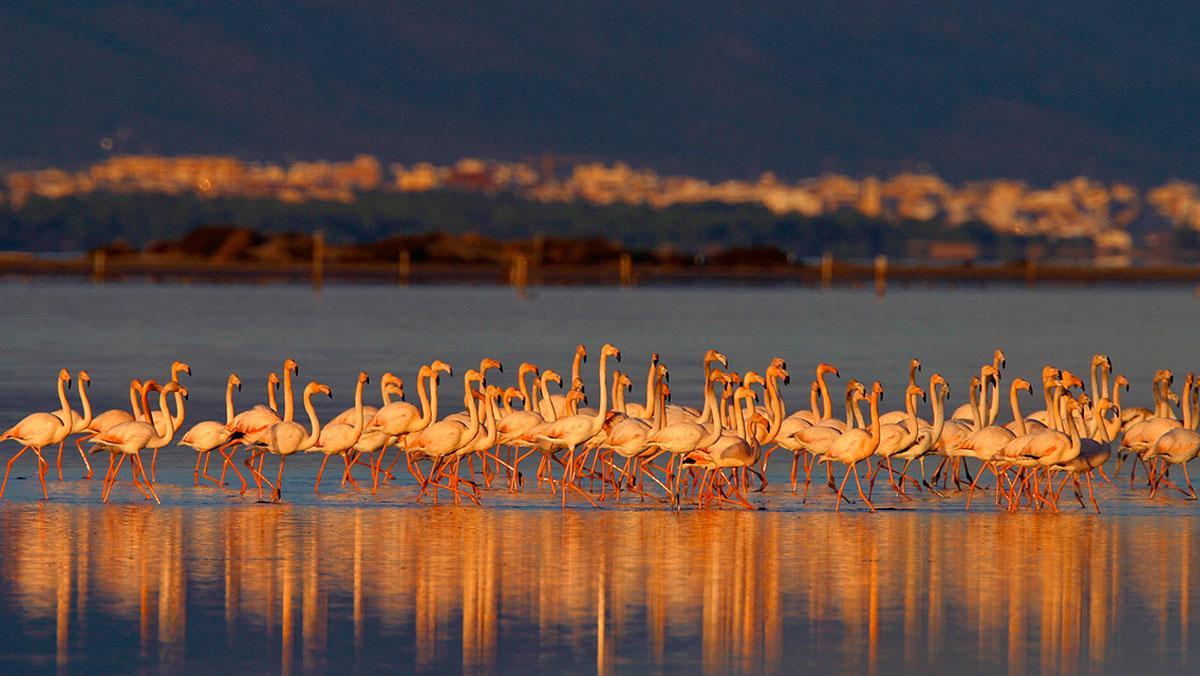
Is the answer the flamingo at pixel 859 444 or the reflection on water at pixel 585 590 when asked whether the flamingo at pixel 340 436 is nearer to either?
the reflection on water at pixel 585 590

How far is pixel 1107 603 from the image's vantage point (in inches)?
595

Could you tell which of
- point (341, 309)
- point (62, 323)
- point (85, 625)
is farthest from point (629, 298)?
point (85, 625)

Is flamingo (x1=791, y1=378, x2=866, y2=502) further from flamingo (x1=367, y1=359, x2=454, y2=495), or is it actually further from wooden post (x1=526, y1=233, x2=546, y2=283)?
wooden post (x1=526, y1=233, x2=546, y2=283)

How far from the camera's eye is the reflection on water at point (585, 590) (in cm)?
1335

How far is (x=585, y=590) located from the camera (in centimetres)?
1543

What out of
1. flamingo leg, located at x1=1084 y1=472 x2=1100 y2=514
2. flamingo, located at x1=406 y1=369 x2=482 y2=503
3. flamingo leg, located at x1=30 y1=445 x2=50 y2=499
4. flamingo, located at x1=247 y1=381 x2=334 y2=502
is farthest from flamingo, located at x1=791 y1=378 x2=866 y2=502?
flamingo leg, located at x1=30 y1=445 x2=50 y2=499

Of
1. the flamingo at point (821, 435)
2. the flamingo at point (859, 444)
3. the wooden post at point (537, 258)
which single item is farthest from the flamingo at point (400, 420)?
the wooden post at point (537, 258)

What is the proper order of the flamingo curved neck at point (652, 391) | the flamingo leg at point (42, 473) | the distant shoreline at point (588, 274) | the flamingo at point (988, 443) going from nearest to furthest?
the flamingo leg at point (42, 473)
the flamingo at point (988, 443)
the flamingo curved neck at point (652, 391)
the distant shoreline at point (588, 274)

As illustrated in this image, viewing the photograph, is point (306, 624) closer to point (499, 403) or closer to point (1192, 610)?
point (1192, 610)

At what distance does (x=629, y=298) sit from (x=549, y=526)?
57.3 metres

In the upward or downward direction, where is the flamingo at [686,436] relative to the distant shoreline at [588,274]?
downward

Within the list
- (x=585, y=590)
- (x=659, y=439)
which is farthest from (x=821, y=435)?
(x=585, y=590)

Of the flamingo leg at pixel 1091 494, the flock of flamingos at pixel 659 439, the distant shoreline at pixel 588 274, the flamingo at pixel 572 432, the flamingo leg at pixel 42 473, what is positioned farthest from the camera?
the distant shoreline at pixel 588 274

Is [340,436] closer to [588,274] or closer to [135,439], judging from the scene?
[135,439]
